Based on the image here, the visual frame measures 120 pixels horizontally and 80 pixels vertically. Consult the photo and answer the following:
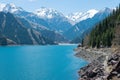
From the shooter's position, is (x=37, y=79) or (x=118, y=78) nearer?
(x=118, y=78)

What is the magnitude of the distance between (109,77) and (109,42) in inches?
4325

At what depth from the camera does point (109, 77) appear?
216ft

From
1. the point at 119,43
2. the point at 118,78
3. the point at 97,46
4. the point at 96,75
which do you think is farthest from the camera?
the point at 97,46

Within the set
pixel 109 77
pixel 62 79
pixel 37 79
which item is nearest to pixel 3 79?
pixel 37 79

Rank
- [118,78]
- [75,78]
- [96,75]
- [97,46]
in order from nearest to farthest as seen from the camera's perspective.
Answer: [118,78] → [96,75] → [75,78] → [97,46]

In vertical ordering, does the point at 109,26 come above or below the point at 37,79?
above

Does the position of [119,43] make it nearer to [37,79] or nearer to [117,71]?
[37,79]

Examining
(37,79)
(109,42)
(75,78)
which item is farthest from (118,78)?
(109,42)

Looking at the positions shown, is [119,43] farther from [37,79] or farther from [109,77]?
[109,77]

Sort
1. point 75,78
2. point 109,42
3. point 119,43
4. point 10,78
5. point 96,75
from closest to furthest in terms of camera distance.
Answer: point 96,75 → point 75,78 → point 10,78 → point 119,43 → point 109,42

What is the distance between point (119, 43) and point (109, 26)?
6089cm

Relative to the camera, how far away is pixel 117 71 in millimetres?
67125

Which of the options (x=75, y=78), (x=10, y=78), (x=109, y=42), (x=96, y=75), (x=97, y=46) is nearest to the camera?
(x=96, y=75)

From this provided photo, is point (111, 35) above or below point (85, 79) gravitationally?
above
